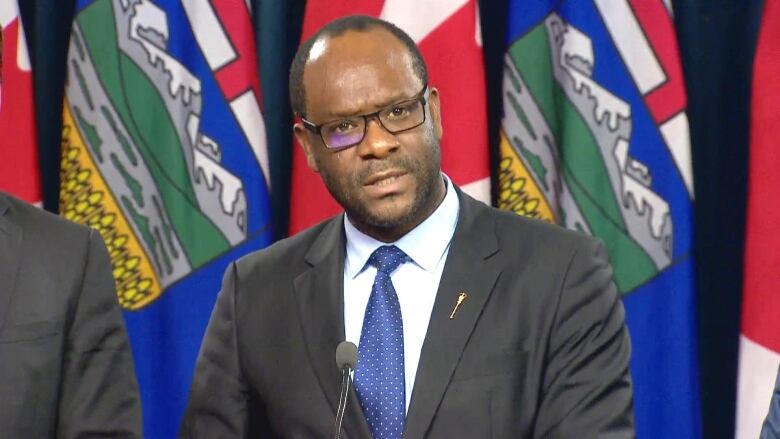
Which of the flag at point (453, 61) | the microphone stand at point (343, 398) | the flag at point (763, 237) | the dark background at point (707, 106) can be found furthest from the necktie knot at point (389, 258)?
the flag at point (763, 237)

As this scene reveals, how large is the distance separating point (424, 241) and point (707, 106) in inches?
39.9

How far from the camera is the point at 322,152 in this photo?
1.92 metres

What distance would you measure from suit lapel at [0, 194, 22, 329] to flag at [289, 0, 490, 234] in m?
0.87

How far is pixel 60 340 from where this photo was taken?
1869mm

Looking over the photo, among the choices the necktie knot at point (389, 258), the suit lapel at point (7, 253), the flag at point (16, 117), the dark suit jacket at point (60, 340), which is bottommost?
the necktie knot at point (389, 258)

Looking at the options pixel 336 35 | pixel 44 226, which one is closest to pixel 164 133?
pixel 44 226

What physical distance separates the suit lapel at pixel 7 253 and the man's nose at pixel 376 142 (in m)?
0.57

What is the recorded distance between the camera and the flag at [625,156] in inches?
103

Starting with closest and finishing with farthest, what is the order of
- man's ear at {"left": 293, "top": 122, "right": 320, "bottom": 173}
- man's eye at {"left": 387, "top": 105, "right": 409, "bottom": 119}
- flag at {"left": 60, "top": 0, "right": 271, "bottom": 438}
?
man's eye at {"left": 387, "top": 105, "right": 409, "bottom": 119}, man's ear at {"left": 293, "top": 122, "right": 320, "bottom": 173}, flag at {"left": 60, "top": 0, "right": 271, "bottom": 438}

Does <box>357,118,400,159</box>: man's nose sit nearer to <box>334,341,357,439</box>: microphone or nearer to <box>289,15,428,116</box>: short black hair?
<box>289,15,428,116</box>: short black hair

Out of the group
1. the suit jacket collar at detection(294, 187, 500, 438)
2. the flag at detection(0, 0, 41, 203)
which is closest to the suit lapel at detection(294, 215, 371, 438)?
the suit jacket collar at detection(294, 187, 500, 438)

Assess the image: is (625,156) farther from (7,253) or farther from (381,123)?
(7,253)

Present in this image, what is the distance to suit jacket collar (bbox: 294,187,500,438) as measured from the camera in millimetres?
1771

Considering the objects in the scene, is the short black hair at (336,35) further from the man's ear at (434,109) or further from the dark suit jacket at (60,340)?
the dark suit jacket at (60,340)
